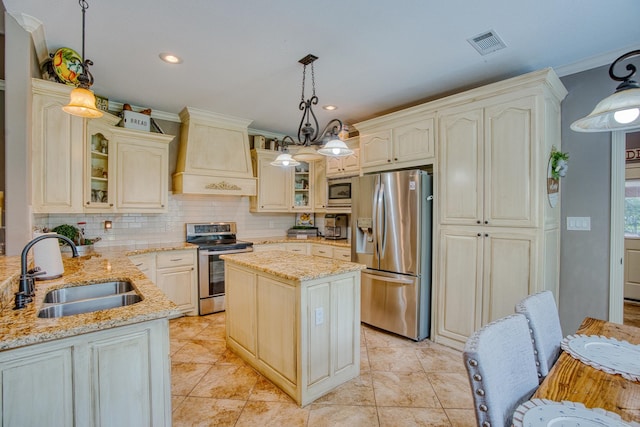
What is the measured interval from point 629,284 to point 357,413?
191 inches

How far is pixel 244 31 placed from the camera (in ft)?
7.11

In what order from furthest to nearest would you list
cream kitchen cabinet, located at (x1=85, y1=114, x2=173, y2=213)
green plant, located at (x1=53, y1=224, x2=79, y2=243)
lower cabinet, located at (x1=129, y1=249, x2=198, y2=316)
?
lower cabinet, located at (x1=129, y1=249, x2=198, y2=316), cream kitchen cabinet, located at (x1=85, y1=114, x2=173, y2=213), green plant, located at (x1=53, y1=224, x2=79, y2=243)

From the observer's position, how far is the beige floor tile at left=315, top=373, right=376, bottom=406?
2150 mm

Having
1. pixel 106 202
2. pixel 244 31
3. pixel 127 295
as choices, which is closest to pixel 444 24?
pixel 244 31

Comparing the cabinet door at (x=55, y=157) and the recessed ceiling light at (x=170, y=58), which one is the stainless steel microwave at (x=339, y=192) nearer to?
the recessed ceiling light at (x=170, y=58)

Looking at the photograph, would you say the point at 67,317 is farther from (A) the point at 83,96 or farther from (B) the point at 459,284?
(B) the point at 459,284

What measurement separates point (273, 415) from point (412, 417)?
2.99ft

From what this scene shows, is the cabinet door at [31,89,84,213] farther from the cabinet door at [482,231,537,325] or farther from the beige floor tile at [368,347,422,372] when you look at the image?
the cabinet door at [482,231,537,325]

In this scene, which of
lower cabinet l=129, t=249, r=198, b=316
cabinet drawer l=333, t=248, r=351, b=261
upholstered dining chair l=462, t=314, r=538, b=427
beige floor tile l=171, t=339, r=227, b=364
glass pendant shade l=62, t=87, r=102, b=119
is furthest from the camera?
cabinet drawer l=333, t=248, r=351, b=261

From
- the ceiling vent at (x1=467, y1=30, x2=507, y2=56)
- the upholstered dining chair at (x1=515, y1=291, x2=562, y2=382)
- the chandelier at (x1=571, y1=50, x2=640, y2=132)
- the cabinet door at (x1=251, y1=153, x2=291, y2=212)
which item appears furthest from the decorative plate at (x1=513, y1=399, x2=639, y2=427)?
the cabinet door at (x1=251, y1=153, x2=291, y2=212)

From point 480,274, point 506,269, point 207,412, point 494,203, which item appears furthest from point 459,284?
point 207,412

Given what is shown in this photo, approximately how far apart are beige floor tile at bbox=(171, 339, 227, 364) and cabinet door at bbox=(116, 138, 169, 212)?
1680 millimetres

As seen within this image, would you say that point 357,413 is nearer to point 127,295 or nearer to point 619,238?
point 127,295

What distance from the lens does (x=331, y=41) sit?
2271 mm
